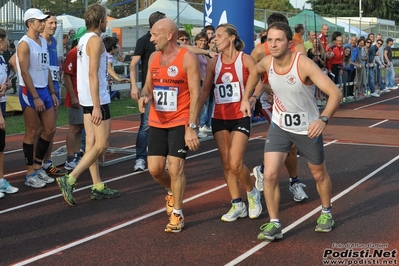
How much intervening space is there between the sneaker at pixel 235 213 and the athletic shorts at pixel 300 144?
909 millimetres

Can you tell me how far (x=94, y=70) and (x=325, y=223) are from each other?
3.06 metres

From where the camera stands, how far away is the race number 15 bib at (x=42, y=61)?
29.3ft

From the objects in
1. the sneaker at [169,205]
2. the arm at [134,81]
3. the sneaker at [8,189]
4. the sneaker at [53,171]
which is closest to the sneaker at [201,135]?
the arm at [134,81]

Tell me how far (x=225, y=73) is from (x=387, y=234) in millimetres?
2304

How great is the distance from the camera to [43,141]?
9.35 metres

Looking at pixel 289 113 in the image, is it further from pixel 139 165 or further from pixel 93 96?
pixel 139 165

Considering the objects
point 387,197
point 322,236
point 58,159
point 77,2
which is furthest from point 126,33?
point 322,236

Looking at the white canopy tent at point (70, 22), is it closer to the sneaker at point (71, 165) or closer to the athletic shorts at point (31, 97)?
the sneaker at point (71, 165)

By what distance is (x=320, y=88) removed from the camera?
20.5 feet

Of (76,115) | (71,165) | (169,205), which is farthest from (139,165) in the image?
(169,205)

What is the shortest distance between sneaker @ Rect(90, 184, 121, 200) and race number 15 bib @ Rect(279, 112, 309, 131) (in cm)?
271

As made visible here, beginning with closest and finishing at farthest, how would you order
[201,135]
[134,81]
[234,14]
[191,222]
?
1. [191,222]
2. [134,81]
3. [201,135]
4. [234,14]

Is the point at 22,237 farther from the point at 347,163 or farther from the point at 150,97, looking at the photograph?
the point at 347,163

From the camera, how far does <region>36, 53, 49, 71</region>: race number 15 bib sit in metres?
8.94
